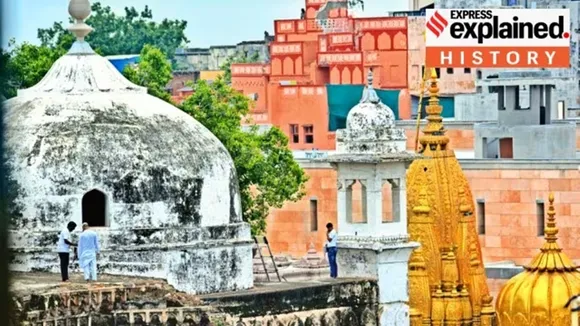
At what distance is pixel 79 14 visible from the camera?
2547cm

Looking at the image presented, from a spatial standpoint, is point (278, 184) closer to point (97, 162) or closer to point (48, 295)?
point (97, 162)

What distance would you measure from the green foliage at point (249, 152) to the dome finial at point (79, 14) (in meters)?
12.8

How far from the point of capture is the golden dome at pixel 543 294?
39.3m

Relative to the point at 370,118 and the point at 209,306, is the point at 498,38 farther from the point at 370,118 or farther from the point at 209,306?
the point at 209,306

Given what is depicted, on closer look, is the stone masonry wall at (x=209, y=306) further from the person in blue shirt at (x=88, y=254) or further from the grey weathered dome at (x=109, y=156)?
the grey weathered dome at (x=109, y=156)

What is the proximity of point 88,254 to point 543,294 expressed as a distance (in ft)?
61.3

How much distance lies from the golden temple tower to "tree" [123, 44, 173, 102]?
14.7 ft

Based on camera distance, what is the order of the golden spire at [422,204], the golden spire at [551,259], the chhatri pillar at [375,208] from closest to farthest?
the chhatri pillar at [375,208] → the golden spire at [422,204] → the golden spire at [551,259]

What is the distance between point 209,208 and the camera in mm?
25172

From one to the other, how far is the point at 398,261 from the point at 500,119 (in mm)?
26281

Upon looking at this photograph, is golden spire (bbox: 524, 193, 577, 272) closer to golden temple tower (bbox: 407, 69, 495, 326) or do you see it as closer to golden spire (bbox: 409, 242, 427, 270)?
golden temple tower (bbox: 407, 69, 495, 326)

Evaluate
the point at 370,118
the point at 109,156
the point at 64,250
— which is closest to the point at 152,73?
the point at 370,118

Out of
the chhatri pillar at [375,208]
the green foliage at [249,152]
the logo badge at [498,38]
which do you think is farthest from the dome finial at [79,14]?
the logo badge at [498,38]

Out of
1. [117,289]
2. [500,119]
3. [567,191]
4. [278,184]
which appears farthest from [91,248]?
[500,119]
